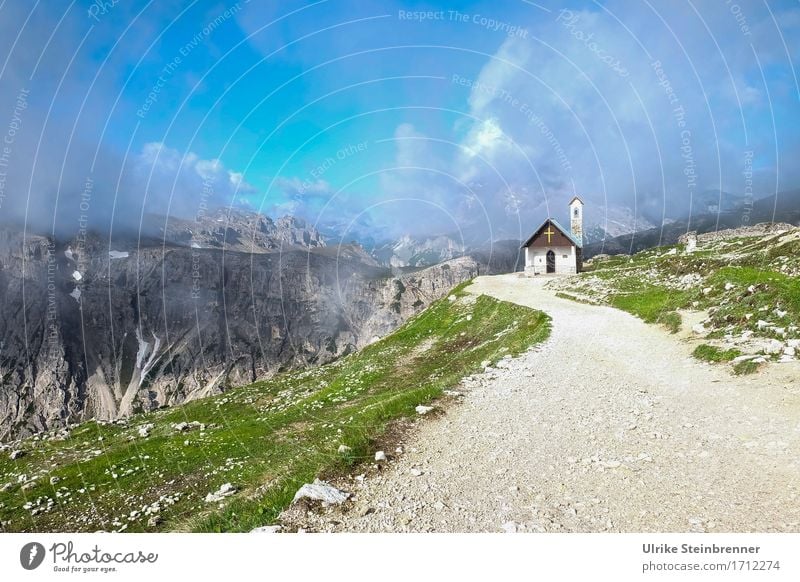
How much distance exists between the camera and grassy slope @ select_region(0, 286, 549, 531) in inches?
486

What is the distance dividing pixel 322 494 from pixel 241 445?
38.9 ft

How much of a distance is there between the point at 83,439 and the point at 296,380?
44.5ft

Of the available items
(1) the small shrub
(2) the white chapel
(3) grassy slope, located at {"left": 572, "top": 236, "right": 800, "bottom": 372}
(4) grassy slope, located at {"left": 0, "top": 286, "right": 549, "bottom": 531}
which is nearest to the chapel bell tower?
(2) the white chapel

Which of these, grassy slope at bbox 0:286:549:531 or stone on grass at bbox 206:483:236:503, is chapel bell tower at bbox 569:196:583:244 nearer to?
grassy slope at bbox 0:286:549:531

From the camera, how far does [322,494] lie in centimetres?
911

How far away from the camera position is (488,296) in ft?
150

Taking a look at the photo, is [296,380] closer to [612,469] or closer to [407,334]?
[407,334]

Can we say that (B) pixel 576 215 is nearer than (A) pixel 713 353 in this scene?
No

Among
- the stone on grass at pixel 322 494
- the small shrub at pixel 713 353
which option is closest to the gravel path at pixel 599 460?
the stone on grass at pixel 322 494

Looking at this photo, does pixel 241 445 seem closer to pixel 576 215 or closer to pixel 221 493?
pixel 221 493

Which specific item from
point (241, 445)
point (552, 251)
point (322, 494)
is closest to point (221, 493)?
point (241, 445)

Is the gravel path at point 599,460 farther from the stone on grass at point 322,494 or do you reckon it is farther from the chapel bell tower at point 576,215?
the chapel bell tower at point 576,215

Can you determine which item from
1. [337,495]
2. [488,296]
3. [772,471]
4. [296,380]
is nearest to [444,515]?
[337,495]

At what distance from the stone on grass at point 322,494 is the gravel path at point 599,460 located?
0.71 feet
